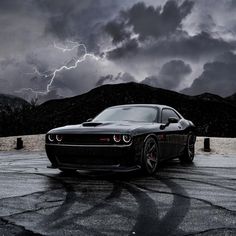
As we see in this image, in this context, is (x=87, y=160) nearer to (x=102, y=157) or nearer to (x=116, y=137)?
(x=102, y=157)

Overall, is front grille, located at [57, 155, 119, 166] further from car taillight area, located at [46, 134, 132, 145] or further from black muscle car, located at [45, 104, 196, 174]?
car taillight area, located at [46, 134, 132, 145]

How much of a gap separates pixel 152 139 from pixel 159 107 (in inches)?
52.1

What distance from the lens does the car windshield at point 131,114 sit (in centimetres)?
796

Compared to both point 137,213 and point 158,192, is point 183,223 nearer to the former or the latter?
point 137,213

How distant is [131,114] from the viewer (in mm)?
8078

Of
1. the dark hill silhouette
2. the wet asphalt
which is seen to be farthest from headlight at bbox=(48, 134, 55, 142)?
the dark hill silhouette

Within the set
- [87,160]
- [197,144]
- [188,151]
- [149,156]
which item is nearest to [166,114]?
[188,151]

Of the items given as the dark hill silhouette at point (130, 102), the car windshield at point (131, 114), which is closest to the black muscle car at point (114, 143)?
the car windshield at point (131, 114)

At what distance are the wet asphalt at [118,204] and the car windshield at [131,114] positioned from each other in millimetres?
1014

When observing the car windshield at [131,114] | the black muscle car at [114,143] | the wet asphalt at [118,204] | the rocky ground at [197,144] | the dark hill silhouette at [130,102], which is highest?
the dark hill silhouette at [130,102]

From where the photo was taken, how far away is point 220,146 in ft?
54.2

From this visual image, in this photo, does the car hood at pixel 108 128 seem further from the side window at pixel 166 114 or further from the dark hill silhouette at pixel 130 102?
the dark hill silhouette at pixel 130 102

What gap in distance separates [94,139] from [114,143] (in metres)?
0.33

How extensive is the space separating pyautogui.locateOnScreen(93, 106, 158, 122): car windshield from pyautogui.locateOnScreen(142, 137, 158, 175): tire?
0.67m
